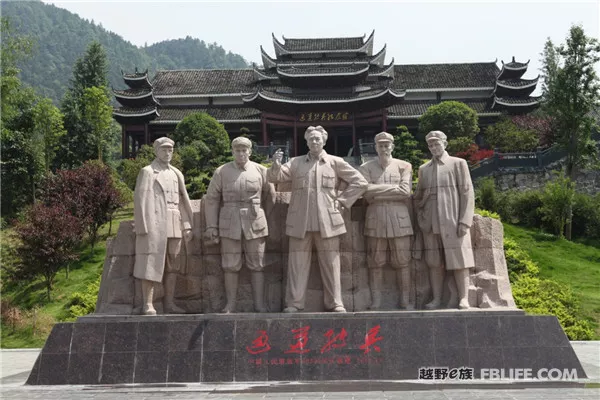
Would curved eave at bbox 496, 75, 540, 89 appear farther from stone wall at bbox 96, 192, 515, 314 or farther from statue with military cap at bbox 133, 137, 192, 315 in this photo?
statue with military cap at bbox 133, 137, 192, 315

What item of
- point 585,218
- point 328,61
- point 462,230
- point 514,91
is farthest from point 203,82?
point 462,230

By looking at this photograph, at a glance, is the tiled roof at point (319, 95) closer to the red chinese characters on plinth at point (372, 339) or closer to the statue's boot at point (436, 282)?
the statue's boot at point (436, 282)

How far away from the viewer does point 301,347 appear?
7.49m

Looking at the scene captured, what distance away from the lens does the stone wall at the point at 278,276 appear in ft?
26.8

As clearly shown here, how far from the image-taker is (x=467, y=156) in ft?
91.1

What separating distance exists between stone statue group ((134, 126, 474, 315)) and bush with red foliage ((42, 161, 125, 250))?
11.6 metres

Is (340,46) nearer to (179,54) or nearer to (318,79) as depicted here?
(318,79)

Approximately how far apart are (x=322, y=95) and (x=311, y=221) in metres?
28.5

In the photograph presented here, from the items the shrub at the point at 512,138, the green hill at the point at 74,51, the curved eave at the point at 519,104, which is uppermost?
the green hill at the point at 74,51

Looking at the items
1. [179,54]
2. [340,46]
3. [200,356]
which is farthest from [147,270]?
[179,54]

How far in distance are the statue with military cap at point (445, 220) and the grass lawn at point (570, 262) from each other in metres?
7.13

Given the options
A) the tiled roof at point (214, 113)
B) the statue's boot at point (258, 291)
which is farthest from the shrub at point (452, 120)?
the statue's boot at point (258, 291)

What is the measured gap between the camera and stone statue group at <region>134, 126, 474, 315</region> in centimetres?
787

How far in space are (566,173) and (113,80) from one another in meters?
85.8
